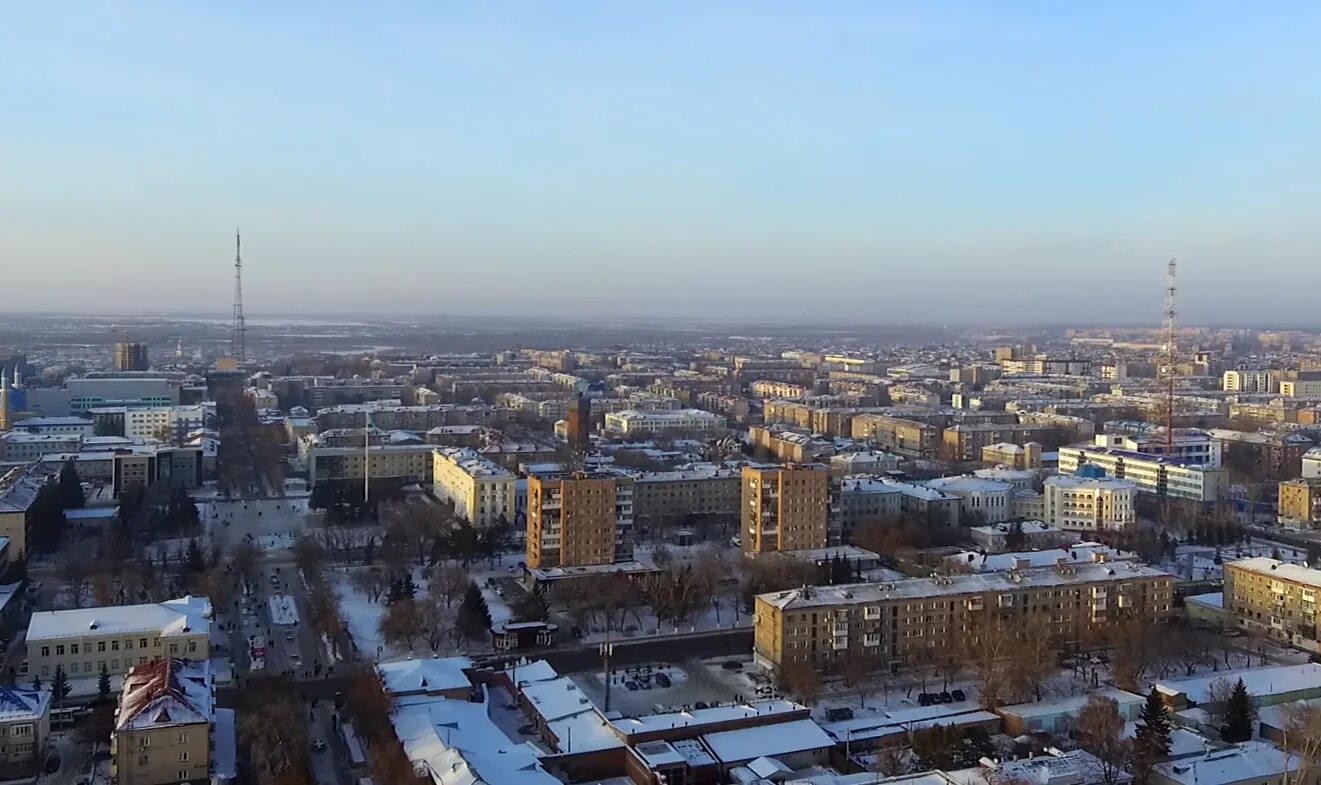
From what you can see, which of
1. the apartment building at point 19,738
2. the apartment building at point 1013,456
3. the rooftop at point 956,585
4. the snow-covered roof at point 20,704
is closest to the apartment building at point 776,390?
the apartment building at point 1013,456

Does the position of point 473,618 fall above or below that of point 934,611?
below

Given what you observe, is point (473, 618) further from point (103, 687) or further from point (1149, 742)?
point (1149, 742)

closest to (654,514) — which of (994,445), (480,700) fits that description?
(480,700)

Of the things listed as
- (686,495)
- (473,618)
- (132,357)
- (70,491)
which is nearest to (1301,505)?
(686,495)

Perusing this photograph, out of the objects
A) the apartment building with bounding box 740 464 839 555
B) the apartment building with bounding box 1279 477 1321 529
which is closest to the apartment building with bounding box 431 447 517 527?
the apartment building with bounding box 740 464 839 555

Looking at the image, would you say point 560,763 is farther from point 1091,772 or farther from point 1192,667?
point 1192,667

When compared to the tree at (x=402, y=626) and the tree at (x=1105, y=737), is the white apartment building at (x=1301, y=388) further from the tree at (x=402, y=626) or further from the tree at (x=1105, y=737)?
the tree at (x=402, y=626)
